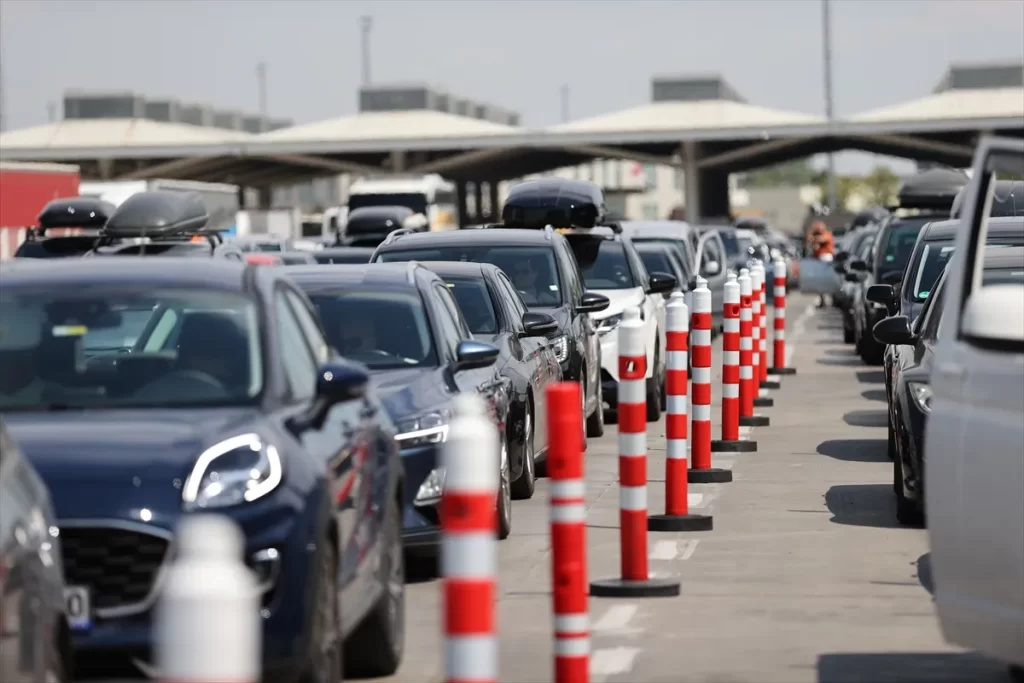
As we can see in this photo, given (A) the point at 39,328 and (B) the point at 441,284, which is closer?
(A) the point at 39,328

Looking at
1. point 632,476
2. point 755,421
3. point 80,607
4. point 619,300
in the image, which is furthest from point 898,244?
point 80,607

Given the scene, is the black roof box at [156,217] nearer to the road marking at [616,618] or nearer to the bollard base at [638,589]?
the bollard base at [638,589]

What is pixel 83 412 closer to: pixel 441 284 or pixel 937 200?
pixel 441 284

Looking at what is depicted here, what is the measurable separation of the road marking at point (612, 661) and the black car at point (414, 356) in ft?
6.35

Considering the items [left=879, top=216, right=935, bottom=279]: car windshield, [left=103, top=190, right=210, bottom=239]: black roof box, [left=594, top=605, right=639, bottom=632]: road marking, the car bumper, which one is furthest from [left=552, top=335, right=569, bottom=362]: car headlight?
[left=879, top=216, right=935, bottom=279]: car windshield

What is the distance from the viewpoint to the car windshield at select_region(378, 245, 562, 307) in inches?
695

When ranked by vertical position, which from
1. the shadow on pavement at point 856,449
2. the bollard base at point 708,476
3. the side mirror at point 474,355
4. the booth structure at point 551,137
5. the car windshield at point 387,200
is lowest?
the shadow on pavement at point 856,449

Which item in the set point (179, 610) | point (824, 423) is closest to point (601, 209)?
point (824, 423)

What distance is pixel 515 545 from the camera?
12039 mm

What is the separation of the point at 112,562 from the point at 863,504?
308 inches

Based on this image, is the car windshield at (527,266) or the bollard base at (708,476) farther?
the car windshield at (527,266)

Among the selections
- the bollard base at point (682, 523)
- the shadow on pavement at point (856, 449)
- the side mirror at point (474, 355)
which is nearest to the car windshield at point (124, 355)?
the side mirror at point (474, 355)

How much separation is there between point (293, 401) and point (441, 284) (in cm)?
528

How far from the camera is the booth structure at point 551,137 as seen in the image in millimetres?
83375
